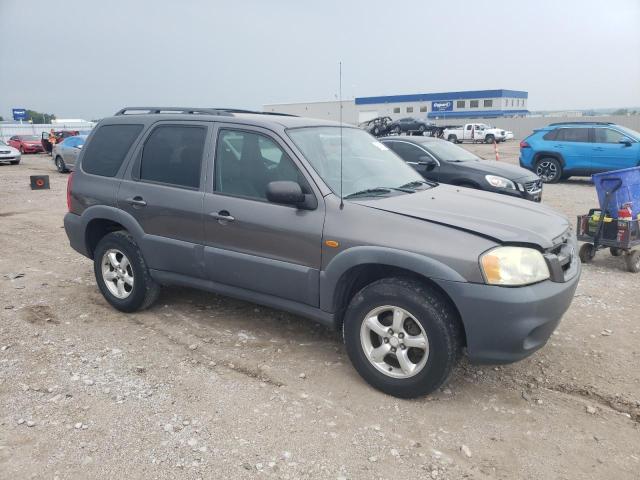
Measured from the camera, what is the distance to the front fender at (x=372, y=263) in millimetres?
3170

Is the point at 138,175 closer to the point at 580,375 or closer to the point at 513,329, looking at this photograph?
the point at 513,329

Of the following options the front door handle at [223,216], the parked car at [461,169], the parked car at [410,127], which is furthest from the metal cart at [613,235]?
the parked car at [410,127]

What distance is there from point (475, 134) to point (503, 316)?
40.9 metres

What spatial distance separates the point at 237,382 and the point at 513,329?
75.1 inches

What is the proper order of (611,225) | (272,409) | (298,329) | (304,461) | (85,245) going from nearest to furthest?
(304,461)
(272,409)
(298,329)
(85,245)
(611,225)

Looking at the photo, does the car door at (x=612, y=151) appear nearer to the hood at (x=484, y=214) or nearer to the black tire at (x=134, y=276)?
the hood at (x=484, y=214)

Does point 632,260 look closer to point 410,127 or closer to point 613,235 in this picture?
point 613,235

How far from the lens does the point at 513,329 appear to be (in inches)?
122

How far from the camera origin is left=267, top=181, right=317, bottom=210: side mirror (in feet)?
11.7

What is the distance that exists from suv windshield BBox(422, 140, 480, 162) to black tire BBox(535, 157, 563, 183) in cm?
598

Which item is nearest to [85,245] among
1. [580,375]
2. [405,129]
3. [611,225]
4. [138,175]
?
[138,175]

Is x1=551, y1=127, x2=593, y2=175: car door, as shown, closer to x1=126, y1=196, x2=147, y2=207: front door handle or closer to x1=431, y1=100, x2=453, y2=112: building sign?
x1=126, y1=196, x2=147, y2=207: front door handle

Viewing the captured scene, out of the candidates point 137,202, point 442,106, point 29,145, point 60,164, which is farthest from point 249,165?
point 442,106

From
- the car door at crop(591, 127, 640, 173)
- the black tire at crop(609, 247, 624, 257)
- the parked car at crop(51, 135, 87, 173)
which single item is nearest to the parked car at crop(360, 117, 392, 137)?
the parked car at crop(51, 135, 87, 173)
